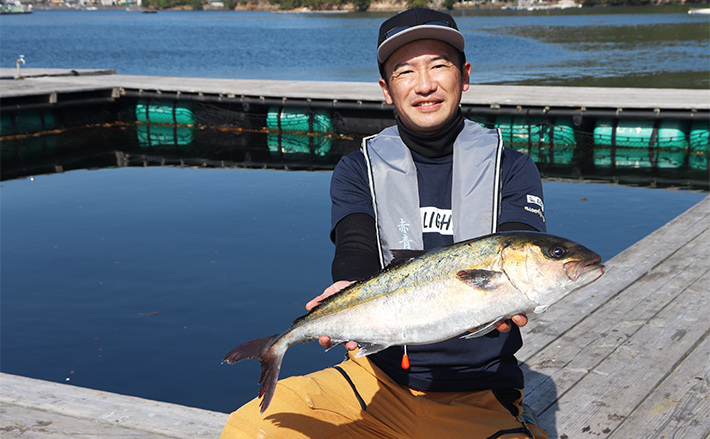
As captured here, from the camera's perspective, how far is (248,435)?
101 inches

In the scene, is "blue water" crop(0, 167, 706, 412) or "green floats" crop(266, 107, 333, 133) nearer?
"blue water" crop(0, 167, 706, 412)

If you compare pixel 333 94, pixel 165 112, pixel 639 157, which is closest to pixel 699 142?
pixel 639 157

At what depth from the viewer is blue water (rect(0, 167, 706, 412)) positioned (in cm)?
706

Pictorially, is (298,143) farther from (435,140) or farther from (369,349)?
(369,349)

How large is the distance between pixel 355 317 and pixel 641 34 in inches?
2605

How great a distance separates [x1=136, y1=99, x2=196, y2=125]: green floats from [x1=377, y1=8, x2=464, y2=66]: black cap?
20237mm

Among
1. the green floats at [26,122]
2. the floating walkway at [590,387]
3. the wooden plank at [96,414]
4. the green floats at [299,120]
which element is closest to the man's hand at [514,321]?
the floating walkway at [590,387]

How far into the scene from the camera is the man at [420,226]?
2.71 metres

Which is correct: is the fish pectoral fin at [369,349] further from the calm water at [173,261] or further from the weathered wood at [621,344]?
the calm water at [173,261]

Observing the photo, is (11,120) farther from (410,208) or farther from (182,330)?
(410,208)

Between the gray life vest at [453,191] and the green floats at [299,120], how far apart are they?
17.2 metres

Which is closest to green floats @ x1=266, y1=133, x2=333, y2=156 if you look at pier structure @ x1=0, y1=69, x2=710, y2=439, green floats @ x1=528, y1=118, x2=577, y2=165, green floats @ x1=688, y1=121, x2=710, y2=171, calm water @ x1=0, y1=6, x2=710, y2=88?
green floats @ x1=528, y1=118, x2=577, y2=165

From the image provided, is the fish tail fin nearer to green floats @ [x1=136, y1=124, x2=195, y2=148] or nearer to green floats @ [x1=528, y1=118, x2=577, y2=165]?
green floats @ [x1=528, y1=118, x2=577, y2=165]

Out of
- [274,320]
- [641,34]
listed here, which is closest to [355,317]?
[274,320]
